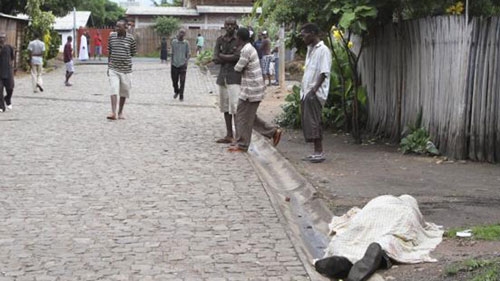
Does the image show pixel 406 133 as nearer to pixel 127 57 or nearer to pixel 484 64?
pixel 484 64

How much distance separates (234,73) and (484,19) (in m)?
3.83

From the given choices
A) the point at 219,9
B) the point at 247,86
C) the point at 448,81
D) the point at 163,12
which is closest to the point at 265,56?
the point at 247,86

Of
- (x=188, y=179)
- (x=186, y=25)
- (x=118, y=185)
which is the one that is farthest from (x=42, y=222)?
(x=186, y=25)

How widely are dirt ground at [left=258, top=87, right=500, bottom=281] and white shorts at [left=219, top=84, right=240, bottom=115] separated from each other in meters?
1.00

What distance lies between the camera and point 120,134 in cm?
1289

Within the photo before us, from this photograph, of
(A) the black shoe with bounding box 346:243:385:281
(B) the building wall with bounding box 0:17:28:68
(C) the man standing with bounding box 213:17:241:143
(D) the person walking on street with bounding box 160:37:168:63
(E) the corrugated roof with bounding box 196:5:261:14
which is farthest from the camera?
(E) the corrugated roof with bounding box 196:5:261:14

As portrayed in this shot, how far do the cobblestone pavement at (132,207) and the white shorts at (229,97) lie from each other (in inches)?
24.7

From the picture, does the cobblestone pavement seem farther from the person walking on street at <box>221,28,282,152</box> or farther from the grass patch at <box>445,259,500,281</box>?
the grass patch at <box>445,259,500,281</box>

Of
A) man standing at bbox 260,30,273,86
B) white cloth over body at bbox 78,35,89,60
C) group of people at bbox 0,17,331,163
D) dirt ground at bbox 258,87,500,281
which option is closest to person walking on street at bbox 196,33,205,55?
white cloth over body at bbox 78,35,89,60

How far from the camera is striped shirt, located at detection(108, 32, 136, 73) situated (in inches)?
564

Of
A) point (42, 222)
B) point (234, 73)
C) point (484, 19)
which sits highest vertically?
point (484, 19)

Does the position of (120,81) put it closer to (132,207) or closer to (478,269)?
(132,207)

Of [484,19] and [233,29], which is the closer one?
[484,19]

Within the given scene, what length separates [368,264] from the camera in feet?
17.7
